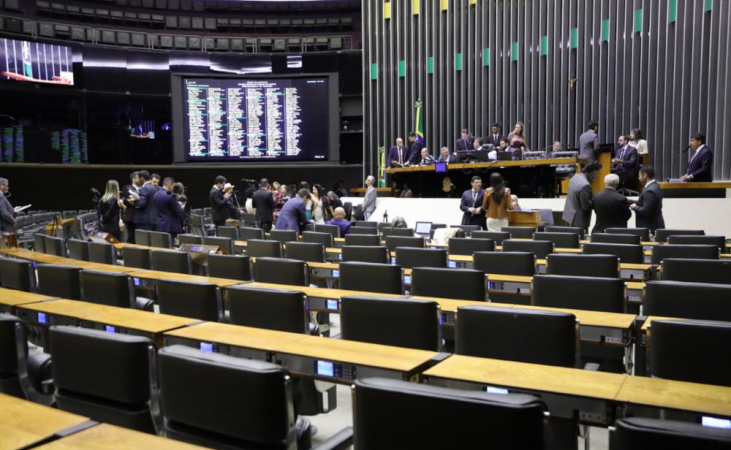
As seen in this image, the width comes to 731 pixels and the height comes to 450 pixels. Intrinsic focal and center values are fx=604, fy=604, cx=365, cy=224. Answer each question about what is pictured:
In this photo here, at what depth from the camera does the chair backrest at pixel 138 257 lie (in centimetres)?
527

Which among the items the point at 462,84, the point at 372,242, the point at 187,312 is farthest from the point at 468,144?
the point at 187,312

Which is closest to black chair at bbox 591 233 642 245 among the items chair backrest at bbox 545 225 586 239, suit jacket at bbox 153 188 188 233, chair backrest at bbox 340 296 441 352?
chair backrest at bbox 545 225 586 239

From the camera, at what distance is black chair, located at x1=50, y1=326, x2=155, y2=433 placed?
214cm

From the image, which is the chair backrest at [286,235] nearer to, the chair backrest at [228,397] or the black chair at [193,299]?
the black chair at [193,299]

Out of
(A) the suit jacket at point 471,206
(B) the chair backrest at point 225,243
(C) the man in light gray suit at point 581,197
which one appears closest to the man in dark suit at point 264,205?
(A) the suit jacket at point 471,206

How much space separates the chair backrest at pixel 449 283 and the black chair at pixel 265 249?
7.17ft

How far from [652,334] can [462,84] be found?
1338cm

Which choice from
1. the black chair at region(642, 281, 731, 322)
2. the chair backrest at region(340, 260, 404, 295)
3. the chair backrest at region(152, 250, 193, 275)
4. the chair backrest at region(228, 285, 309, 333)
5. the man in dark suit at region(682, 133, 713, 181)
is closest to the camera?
the black chair at region(642, 281, 731, 322)

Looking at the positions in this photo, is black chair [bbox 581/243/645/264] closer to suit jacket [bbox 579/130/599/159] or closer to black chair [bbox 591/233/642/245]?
black chair [bbox 591/233/642/245]

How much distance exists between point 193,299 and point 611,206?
4.70 meters

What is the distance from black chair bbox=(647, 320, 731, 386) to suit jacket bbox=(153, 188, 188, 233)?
23.4ft

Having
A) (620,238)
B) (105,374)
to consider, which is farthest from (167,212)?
(105,374)

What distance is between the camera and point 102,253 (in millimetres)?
5680

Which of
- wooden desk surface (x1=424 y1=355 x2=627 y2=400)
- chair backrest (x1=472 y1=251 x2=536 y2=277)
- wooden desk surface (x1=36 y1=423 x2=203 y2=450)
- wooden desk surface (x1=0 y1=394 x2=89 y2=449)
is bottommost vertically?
wooden desk surface (x1=36 y1=423 x2=203 y2=450)
